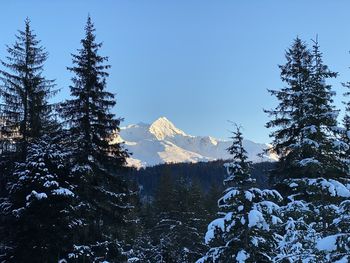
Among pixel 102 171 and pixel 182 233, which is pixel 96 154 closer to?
pixel 102 171

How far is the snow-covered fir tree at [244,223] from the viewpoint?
43.5 ft

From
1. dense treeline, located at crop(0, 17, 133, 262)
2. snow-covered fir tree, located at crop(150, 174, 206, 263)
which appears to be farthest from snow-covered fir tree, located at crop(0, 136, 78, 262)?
snow-covered fir tree, located at crop(150, 174, 206, 263)

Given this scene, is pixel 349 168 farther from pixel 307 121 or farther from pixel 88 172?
pixel 88 172

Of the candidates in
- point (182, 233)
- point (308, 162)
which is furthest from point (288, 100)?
point (182, 233)

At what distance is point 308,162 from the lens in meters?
17.2

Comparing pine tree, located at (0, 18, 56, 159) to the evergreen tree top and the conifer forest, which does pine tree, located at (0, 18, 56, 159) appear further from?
the evergreen tree top

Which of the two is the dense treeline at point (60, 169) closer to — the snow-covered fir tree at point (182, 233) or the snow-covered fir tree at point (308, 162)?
the snow-covered fir tree at point (308, 162)

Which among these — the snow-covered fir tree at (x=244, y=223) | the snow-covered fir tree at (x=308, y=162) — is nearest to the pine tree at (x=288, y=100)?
the snow-covered fir tree at (x=308, y=162)

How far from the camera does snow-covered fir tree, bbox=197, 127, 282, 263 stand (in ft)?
43.5

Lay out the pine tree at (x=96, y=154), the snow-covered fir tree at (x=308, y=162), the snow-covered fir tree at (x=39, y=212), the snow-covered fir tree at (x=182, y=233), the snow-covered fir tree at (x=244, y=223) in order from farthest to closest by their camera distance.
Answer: the snow-covered fir tree at (x=182, y=233) < the pine tree at (x=96, y=154) < the snow-covered fir tree at (x=39, y=212) < the snow-covered fir tree at (x=244, y=223) < the snow-covered fir tree at (x=308, y=162)

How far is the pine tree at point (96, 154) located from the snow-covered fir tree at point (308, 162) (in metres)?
8.85

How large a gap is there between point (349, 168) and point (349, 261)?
462 inches

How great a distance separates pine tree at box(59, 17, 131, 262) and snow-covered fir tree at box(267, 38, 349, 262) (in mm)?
8845

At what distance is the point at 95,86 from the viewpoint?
77.3 feet
